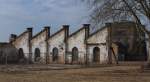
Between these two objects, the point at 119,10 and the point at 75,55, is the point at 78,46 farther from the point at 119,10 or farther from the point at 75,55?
the point at 119,10

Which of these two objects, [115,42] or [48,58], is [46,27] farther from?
[115,42]

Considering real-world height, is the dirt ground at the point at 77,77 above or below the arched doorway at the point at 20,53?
below

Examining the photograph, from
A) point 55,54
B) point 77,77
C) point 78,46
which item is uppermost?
point 78,46

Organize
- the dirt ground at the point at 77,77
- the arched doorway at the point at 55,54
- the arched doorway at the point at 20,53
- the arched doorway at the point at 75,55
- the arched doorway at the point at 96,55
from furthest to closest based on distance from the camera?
the arched doorway at the point at 20,53, the arched doorway at the point at 55,54, the arched doorway at the point at 75,55, the arched doorway at the point at 96,55, the dirt ground at the point at 77,77

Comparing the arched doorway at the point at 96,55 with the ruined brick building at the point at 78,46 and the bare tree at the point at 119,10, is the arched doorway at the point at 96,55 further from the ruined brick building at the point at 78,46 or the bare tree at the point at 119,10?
the bare tree at the point at 119,10

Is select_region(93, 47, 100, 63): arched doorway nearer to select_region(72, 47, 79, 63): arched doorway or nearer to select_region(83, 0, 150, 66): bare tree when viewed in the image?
select_region(72, 47, 79, 63): arched doorway

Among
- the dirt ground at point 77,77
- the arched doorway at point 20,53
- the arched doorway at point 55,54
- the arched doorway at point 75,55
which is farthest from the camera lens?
the arched doorway at point 20,53

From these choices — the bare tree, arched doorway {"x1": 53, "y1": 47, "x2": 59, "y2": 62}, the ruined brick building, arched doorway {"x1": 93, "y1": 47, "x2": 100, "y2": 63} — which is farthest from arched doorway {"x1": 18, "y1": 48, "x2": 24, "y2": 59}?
the bare tree

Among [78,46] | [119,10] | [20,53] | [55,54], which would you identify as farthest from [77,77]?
[20,53]

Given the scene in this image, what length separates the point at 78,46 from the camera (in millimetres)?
75625

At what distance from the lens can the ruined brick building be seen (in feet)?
233

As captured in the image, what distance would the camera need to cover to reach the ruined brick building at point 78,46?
70.9 metres

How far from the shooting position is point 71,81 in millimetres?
28562

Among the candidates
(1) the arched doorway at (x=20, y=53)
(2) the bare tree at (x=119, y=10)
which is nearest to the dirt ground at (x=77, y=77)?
(2) the bare tree at (x=119, y=10)
